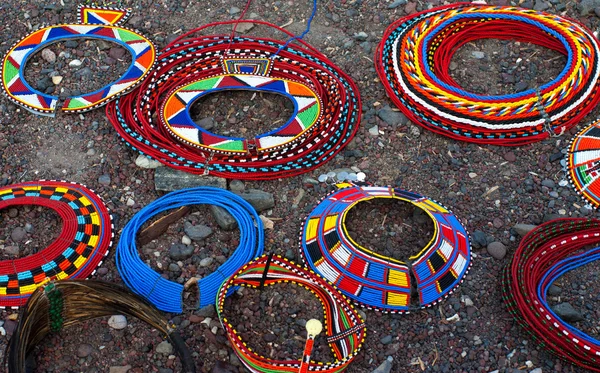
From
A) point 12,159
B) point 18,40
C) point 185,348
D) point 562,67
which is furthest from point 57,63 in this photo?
point 562,67

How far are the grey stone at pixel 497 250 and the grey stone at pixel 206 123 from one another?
7.80 ft

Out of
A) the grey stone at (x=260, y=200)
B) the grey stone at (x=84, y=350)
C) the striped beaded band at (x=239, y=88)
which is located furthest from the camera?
the striped beaded band at (x=239, y=88)

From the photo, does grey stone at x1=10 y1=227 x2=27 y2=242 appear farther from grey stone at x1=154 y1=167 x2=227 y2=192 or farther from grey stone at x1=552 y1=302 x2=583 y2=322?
grey stone at x1=552 y1=302 x2=583 y2=322

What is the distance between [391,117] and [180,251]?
206cm

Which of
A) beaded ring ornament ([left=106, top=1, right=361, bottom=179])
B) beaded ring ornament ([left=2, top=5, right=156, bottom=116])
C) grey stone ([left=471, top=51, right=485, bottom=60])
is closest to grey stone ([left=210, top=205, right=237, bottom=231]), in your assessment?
beaded ring ornament ([left=106, top=1, right=361, bottom=179])

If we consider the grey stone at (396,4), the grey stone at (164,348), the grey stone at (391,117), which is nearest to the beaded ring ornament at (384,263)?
the grey stone at (391,117)

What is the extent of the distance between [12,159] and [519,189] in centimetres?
391

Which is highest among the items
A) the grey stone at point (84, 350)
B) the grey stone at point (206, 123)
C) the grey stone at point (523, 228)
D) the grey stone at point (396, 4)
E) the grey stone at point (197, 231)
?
the grey stone at point (396, 4)

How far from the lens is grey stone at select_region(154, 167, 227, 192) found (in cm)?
511

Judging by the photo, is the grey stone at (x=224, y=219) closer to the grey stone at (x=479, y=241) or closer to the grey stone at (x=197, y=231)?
Answer: the grey stone at (x=197, y=231)

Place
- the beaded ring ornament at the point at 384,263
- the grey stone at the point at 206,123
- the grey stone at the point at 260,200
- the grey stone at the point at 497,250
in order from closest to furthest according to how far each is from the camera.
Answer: the beaded ring ornament at the point at 384,263
the grey stone at the point at 497,250
the grey stone at the point at 260,200
the grey stone at the point at 206,123

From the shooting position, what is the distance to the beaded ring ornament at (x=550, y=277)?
409 centimetres

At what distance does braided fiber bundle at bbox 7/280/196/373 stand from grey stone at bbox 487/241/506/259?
7.08 feet

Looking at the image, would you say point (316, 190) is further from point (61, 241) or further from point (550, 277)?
point (61, 241)
